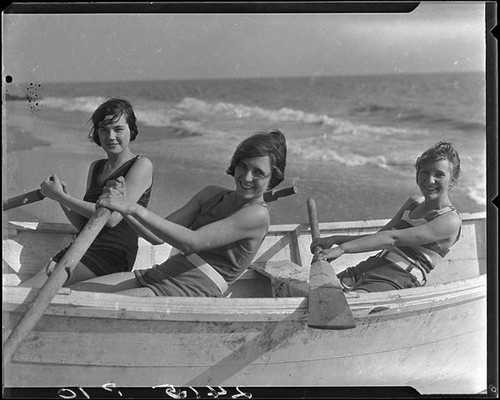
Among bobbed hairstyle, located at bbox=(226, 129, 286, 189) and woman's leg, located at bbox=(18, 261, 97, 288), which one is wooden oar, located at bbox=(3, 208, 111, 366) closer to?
woman's leg, located at bbox=(18, 261, 97, 288)

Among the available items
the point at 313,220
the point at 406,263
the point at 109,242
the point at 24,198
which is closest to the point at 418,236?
the point at 406,263

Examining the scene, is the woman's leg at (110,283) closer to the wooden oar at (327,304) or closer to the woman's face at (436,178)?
the wooden oar at (327,304)

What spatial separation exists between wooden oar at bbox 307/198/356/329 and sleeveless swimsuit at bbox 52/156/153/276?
1.99 feet

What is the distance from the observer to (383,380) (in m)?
2.49

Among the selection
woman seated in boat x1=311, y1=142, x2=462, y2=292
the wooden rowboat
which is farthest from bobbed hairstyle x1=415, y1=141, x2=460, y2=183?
Result: the wooden rowboat

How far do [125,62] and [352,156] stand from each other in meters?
0.80

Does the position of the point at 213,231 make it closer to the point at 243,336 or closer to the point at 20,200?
the point at 243,336

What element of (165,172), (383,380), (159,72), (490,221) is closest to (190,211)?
(165,172)

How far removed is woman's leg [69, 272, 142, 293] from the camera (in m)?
2.41

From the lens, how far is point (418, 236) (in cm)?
254

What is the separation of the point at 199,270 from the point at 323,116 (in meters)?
0.64

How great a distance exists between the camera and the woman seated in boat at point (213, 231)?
2406 millimetres

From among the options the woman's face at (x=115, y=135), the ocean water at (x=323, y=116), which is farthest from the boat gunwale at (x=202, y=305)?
the woman's face at (x=115, y=135)

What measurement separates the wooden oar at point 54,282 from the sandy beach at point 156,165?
0.72 ft
